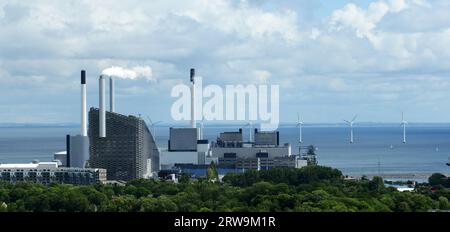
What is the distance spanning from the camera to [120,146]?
1339 inches

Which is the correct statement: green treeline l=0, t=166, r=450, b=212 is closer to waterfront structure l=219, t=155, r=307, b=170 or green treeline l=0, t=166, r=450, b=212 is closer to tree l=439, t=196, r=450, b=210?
tree l=439, t=196, r=450, b=210

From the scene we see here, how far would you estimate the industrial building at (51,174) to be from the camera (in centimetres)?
2973

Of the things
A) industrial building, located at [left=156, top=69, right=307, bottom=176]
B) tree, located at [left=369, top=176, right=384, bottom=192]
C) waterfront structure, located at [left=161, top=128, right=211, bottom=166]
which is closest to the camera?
tree, located at [left=369, top=176, right=384, bottom=192]

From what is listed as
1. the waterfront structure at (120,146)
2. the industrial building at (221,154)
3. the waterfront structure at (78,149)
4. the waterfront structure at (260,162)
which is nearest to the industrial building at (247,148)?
the industrial building at (221,154)

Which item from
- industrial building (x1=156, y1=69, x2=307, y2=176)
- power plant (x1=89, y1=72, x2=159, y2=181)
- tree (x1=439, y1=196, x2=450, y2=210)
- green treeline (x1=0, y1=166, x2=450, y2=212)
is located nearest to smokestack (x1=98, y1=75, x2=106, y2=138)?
power plant (x1=89, y1=72, x2=159, y2=181)

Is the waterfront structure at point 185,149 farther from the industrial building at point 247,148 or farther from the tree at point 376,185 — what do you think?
the tree at point 376,185

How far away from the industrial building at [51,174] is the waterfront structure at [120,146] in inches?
73.3

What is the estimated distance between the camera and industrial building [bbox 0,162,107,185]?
97.6 ft

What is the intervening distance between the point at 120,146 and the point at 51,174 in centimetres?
403

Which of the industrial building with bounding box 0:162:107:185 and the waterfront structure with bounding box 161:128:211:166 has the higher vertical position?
the waterfront structure with bounding box 161:128:211:166

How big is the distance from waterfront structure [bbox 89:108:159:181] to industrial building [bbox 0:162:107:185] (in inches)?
73.3

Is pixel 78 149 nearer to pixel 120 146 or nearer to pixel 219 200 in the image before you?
pixel 120 146
